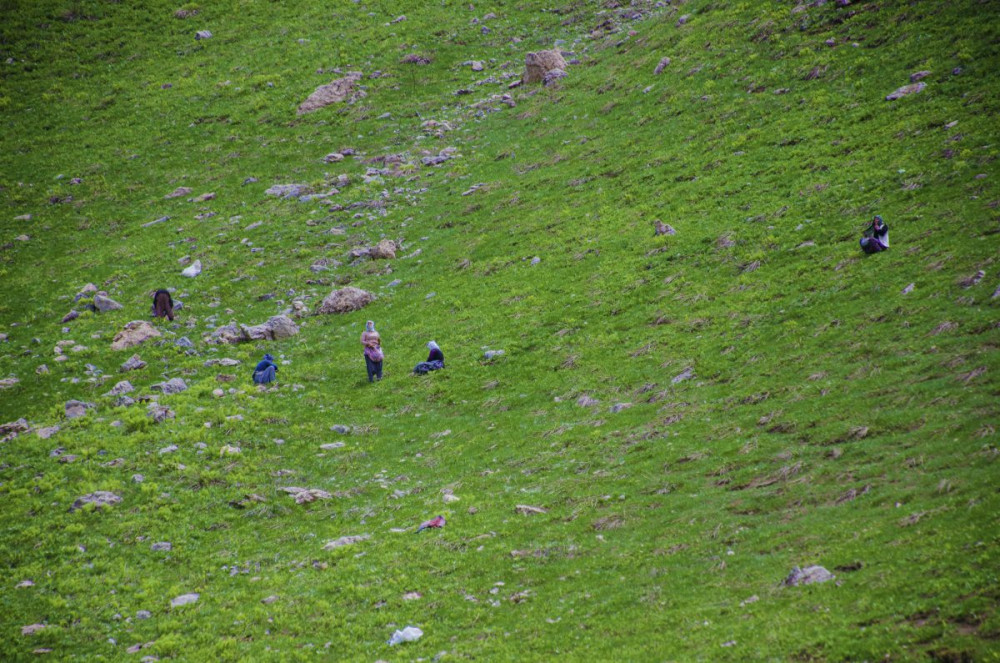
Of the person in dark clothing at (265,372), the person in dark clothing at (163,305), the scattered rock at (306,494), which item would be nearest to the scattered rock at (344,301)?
the person in dark clothing at (265,372)

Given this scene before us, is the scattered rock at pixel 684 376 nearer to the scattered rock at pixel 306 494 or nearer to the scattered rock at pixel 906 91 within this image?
the scattered rock at pixel 306 494

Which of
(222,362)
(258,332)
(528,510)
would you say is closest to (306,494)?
(528,510)

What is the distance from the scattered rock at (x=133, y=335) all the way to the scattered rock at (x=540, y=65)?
38650 mm

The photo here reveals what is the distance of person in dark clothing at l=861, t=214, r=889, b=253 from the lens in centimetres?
2617

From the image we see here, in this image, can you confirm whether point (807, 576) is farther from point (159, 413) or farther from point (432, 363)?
point (159, 413)

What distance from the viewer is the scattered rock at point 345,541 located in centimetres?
1959

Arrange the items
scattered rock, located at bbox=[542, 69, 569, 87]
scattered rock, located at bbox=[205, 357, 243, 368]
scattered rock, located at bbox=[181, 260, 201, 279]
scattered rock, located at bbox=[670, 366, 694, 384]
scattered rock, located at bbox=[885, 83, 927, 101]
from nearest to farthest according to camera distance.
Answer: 1. scattered rock, located at bbox=[670, 366, 694, 384]
2. scattered rock, located at bbox=[205, 357, 243, 368]
3. scattered rock, located at bbox=[885, 83, 927, 101]
4. scattered rock, located at bbox=[181, 260, 201, 279]
5. scattered rock, located at bbox=[542, 69, 569, 87]

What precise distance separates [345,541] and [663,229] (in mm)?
23168

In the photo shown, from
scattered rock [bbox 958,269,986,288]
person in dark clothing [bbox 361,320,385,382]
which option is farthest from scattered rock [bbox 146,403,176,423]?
scattered rock [bbox 958,269,986,288]

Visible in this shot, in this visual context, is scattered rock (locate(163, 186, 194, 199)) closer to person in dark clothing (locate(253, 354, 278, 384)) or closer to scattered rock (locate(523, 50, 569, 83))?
person in dark clothing (locate(253, 354, 278, 384))

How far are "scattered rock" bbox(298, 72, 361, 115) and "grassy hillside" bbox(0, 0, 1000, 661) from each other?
1044 millimetres

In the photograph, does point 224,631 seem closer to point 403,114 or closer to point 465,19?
point 403,114

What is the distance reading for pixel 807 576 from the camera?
12844 mm

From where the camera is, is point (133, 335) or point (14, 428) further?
point (133, 335)
